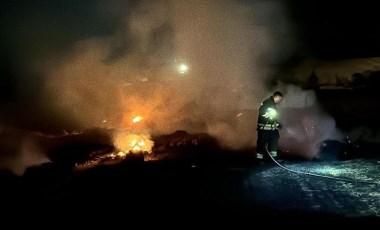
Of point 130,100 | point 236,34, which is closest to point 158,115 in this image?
point 130,100

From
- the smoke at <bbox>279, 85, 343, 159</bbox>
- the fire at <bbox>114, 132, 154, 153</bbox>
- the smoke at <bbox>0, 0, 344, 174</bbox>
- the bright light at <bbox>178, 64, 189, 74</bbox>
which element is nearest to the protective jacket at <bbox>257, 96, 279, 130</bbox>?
the smoke at <bbox>279, 85, 343, 159</bbox>

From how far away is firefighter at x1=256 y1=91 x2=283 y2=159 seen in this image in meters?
8.12

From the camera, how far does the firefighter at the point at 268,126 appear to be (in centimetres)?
812

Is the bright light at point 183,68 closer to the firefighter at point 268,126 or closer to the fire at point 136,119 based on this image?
the fire at point 136,119

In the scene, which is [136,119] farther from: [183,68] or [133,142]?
[183,68]

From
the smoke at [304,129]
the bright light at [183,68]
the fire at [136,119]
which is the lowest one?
the smoke at [304,129]

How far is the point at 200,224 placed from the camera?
4688 millimetres

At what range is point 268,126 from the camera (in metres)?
8.19

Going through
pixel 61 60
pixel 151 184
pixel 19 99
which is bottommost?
pixel 151 184

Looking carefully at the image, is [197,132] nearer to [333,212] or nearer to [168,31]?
[168,31]

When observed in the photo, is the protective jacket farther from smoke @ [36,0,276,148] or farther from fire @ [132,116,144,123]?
fire @ [132,116,144,123]

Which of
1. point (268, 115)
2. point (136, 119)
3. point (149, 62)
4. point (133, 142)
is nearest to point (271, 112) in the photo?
point (268, 115)

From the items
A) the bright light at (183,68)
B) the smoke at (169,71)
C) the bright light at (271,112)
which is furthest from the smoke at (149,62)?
the bright light at (271,112)

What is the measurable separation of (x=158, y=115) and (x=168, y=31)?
10.4 feet
